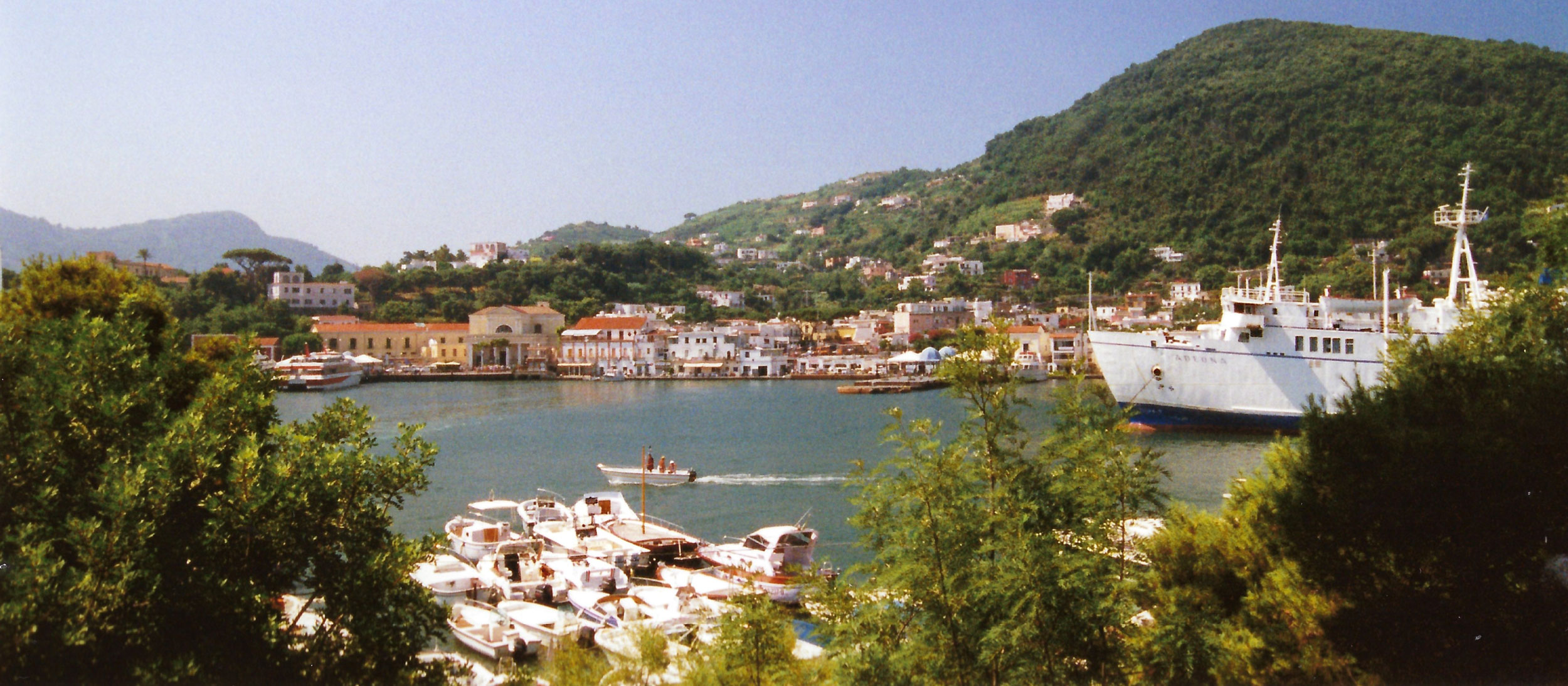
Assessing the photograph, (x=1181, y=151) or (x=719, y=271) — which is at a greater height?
(x=1181, y=151)

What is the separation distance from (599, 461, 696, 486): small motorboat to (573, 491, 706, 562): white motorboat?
A: 3183 mm

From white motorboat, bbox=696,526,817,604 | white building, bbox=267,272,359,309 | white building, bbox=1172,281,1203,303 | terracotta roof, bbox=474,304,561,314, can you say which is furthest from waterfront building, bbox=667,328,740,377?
white motorboat, bbox=696,526,817,604

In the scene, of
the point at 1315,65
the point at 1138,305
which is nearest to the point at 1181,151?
the point at 1315,65

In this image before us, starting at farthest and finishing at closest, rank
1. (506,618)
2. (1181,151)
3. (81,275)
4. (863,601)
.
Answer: (1181,151) < (506,618) < (81,275) < (863,601)

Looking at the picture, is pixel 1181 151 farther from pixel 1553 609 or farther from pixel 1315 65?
pixel 1553 609

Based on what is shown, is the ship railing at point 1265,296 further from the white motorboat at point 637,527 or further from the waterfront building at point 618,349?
the waterfront building at point 618,349

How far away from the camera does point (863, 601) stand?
169 inches

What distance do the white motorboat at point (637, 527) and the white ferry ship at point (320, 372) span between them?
109ft

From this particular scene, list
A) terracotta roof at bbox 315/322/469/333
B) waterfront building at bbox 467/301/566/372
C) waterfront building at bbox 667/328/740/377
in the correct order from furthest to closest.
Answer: waterfront building at bbox 467/301/566/372 → terracotta roof at bbox 315/322/469/333 → waterfront building at bbox 667/328/740/377

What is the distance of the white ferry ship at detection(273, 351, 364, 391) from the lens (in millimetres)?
42781

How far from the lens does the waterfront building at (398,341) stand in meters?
52.8

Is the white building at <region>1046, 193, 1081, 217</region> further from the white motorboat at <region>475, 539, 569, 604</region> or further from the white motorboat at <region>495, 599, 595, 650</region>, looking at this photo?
the white motorboat at <region>495, 599, 595, 650</region>

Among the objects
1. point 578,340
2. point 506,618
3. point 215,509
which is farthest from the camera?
point 578,340

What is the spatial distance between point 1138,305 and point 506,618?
5221 cm
